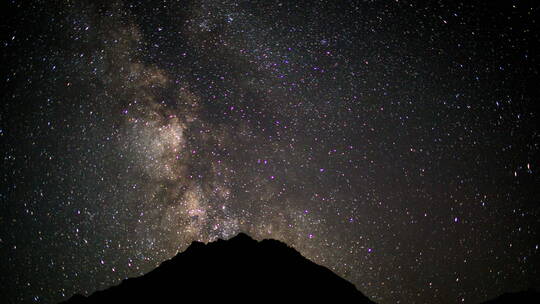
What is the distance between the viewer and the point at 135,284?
1218 cm

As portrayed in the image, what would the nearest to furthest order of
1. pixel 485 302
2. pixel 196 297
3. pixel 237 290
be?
pixel 196 297
pixel 237 290
pixel 485 302

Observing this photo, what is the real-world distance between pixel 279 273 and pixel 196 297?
159 inches

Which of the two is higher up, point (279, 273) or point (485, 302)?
point (485, 302)

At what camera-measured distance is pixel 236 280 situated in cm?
1194

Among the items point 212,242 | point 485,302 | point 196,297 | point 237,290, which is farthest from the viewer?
point 212,242

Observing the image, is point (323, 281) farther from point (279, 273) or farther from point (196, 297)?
point (196, 297)

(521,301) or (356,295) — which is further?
(356,295)

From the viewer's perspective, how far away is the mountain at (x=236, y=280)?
1098 centimetres

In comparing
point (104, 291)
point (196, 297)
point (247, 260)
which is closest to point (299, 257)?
point (247, 260)

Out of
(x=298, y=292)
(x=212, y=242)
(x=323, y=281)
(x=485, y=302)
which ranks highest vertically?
(x=485, y=302)

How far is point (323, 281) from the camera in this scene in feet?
43.6

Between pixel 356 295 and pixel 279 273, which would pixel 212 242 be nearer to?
pixel 279 273

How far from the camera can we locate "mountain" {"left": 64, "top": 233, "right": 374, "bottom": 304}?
36.0 ft

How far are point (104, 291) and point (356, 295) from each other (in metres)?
10.8
